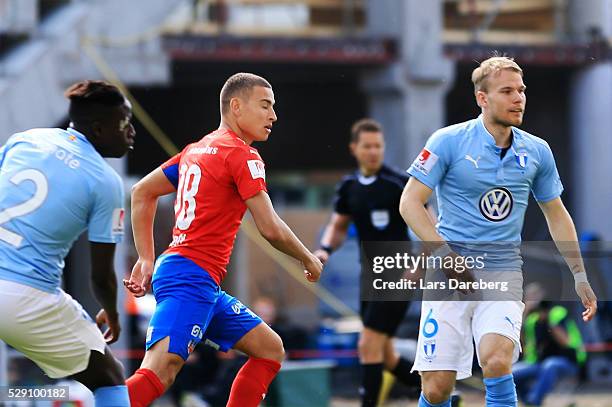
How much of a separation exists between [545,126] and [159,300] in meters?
16.7

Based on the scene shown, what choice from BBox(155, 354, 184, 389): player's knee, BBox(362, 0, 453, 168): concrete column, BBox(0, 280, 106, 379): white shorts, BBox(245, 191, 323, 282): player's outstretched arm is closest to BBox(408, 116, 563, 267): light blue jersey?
BBox(245, 191, 323, 282): player's outstretched arm

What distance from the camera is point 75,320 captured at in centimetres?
662

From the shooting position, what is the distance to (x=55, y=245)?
6625 millimetres

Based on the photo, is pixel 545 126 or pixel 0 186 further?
pixel 545 126

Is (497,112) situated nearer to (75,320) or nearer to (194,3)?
(75,320)

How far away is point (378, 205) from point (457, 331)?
10.1ft

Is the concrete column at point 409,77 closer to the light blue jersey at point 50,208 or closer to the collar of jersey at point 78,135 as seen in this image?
the collar of jersey at point 78,135

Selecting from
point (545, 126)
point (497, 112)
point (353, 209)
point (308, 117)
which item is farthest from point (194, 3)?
point (497, 112)

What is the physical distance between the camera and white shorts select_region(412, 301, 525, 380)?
7.62m

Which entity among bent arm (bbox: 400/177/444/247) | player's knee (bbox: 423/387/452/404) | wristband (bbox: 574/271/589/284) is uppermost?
bent arm (bbox: 400/177/444/247)

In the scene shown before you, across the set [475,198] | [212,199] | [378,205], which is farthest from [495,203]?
[378,205]

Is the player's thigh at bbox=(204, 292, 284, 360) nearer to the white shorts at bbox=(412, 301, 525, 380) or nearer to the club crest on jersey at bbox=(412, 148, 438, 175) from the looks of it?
the white shorts at bbox=(412, 301, 525, 380)

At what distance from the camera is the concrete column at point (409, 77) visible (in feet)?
65.1

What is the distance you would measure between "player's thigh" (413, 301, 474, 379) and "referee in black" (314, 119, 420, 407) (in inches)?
110
